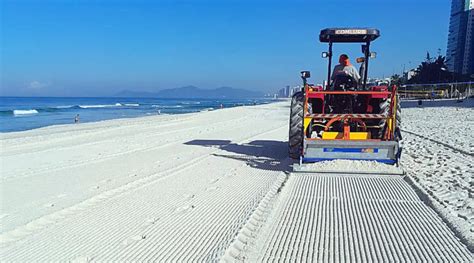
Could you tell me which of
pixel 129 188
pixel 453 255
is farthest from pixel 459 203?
pixel 129 188

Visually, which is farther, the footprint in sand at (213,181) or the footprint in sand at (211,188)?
the footprint in sand at (213,181)

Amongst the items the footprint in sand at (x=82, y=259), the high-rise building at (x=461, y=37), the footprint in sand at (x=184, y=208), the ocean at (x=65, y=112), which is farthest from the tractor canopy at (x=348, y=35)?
the high-rise building at (x=461, y=37)

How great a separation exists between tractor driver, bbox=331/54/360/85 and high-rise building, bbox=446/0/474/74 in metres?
89.9

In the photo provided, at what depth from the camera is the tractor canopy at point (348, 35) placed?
7414 millimetres

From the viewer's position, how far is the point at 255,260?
3.12 metres

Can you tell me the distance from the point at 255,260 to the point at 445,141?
28.4 feet

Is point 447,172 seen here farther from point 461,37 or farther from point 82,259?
point 461,37

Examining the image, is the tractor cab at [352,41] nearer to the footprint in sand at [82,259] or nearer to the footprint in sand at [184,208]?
the footprint in sand at [184,208]

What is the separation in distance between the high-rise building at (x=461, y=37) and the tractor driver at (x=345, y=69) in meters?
89.9

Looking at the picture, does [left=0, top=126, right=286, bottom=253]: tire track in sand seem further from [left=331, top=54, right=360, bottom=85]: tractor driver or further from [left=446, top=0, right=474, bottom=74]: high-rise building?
[left=446, top=0, right=474, bottom=74]: high-rise building

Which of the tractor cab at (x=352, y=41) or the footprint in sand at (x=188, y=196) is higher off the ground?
the tractor cab at (x=352, y=41)

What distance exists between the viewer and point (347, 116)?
272 inches

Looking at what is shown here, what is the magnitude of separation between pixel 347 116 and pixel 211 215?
11.9ft

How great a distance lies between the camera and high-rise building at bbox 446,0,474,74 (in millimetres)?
89688
